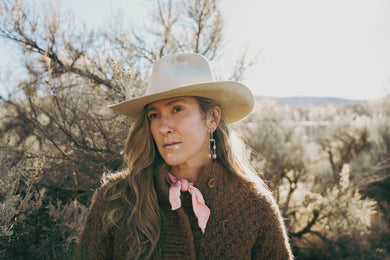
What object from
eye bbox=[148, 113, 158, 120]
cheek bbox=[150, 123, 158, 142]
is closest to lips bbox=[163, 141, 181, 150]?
cheek bbox=[150, 123, 158, 142]

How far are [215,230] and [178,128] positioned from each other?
0.63m

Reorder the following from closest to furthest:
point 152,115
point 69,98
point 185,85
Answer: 1. point 185,85
2. point 152,115
3. point 69,98

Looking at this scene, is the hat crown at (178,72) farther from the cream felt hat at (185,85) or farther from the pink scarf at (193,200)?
the pink scarf at (193,200)

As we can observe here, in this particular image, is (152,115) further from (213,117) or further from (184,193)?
(184,193)

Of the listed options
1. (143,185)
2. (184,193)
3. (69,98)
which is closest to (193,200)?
(184,193)

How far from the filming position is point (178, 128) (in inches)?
70.5

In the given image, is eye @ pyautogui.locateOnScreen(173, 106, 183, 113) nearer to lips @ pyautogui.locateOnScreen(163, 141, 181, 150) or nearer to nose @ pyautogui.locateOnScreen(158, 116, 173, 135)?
nose @ pyautogui.locateOnScreen(158, 116, 173, 135)

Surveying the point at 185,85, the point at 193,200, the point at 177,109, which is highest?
the point at 185,85

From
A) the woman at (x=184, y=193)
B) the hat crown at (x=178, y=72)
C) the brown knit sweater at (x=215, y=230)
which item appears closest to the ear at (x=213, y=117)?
the woman at (x=184, y=193)

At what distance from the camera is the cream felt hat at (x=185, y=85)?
179 cm

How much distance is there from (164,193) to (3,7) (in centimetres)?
343

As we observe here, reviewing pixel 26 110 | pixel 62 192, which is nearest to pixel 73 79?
pixel 26 110

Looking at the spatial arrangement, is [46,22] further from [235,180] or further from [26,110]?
[235,180]

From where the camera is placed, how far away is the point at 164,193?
1871 millimetres
